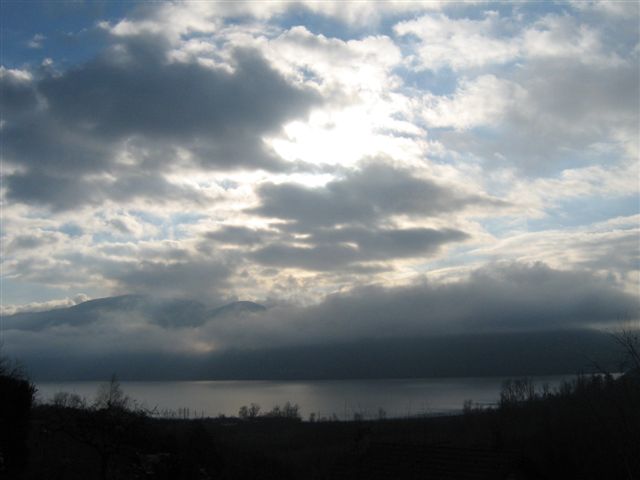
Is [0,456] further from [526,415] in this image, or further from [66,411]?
[526,415]

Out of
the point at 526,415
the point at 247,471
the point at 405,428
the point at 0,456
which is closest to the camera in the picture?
the point at 0,456

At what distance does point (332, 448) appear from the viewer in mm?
73562

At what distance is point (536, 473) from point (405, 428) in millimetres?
60838

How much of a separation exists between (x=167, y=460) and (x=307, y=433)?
55893 millimetres

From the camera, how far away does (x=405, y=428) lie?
89.8 metres

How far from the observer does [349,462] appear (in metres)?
34.3

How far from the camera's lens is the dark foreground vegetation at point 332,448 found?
24672 millimetres

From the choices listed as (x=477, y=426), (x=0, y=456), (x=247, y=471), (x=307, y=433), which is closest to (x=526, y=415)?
(x=477, y=426)

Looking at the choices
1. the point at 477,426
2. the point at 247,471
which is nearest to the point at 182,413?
the point at 477,426

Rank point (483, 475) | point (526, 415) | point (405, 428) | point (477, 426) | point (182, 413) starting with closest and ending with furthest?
point (483, 475)
point (526, 415)
point (477, 426)
point (405, 428)
point (182, 413)

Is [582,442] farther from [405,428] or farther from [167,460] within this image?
[405,428]

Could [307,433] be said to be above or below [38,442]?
below

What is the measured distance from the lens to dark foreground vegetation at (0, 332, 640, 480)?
2467 cm

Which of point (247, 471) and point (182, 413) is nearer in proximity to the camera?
point (247, 471)
